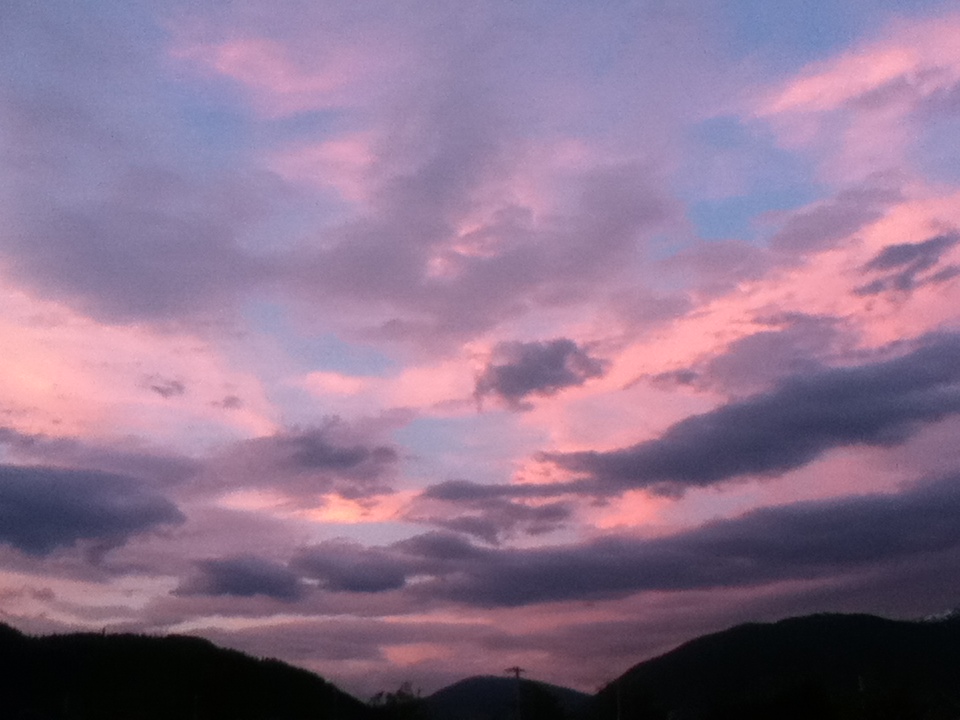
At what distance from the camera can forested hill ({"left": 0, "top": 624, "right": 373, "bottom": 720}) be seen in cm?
11188

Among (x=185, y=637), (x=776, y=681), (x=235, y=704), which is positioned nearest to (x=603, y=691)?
(x=776, y=681)

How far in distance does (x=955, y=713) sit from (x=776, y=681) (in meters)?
13.6

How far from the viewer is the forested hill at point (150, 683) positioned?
112m

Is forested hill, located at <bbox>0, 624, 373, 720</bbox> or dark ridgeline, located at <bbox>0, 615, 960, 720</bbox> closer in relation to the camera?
dark ridgeline, located at <bbox>0, 615, 960, 720</bbox>

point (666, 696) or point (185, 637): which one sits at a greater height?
point (185, 637)

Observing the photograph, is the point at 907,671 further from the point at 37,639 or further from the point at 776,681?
the point at 37,639

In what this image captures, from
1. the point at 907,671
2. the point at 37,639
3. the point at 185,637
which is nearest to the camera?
the point at 37,639

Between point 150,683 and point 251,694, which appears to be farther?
point 251,694

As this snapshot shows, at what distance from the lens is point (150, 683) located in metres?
121

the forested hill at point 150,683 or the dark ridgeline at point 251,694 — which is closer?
the dark ridgeline at point 251,694

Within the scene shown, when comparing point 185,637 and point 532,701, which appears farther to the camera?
point 185,637

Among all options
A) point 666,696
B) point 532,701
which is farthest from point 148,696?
point 666,696

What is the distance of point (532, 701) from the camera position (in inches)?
3863

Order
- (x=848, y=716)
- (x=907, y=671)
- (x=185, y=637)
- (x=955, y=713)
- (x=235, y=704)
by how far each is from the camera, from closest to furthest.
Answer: (x=848, y=716)
(x=955, y=713)
(x=235, y=704)
(x=185, y=637)
(x=907, y=671)
